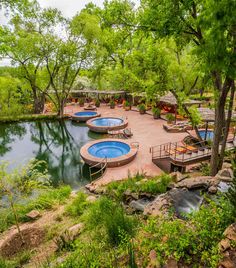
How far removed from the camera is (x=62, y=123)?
2262 cm

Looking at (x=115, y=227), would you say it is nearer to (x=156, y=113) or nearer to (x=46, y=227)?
(x=46, y=227)

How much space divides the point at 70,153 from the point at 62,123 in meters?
8.05

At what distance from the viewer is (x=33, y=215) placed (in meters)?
6.84

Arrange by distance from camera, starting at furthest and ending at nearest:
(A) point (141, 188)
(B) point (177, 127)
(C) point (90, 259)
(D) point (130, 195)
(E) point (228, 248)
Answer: (B) point (177, 127)
(A) point (141, 188)
(D) point (130, 195)
(C) point (90, 259)
(E) point (228, 248)

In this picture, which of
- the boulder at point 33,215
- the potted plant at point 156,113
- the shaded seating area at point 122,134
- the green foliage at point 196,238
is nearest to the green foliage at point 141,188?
the boulder at point 33,215

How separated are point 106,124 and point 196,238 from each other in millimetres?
18439

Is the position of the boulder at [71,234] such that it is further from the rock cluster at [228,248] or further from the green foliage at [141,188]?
the rock cluster at [228,248]

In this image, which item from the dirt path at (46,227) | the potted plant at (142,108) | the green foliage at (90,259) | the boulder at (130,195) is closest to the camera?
the green foliage at (90,259)

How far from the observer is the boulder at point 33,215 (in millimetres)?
6781

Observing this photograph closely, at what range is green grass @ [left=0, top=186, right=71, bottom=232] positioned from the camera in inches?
260

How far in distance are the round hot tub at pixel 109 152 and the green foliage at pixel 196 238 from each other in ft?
27.7

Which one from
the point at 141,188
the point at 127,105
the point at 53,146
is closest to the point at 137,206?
the point at 141,188

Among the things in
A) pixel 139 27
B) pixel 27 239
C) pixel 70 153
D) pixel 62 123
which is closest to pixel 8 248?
pixel 27 239

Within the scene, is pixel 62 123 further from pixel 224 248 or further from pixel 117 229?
Result: pixel 224 248
